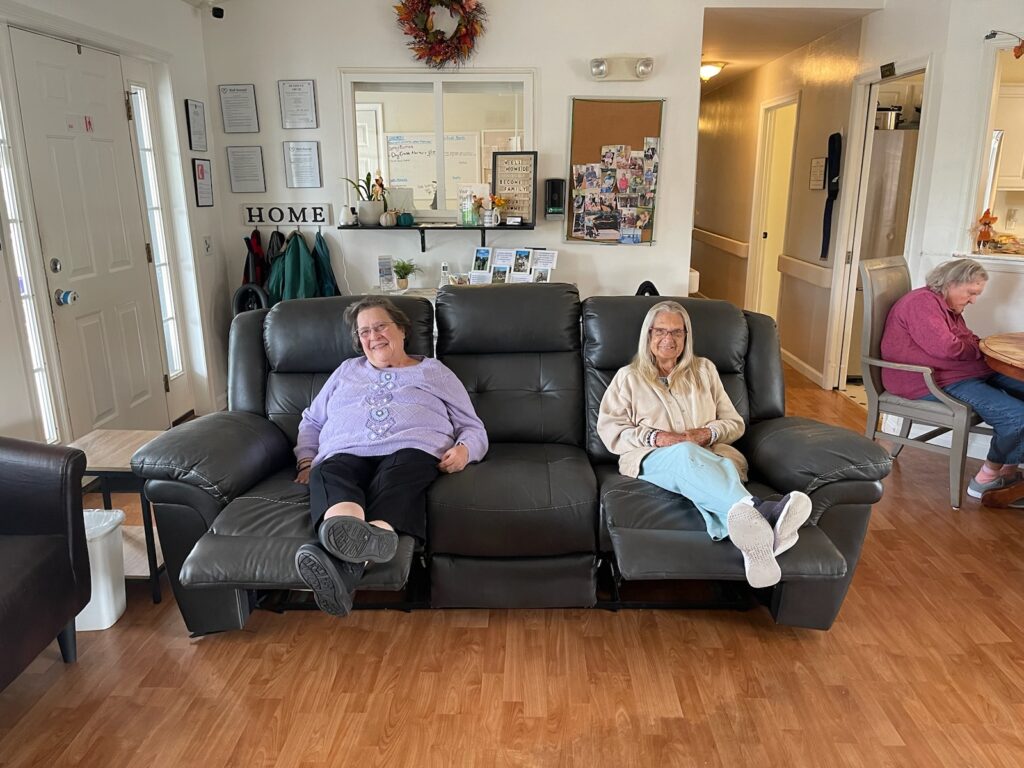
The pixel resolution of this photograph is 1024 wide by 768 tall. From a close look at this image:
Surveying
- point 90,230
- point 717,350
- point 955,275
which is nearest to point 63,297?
point 90,230

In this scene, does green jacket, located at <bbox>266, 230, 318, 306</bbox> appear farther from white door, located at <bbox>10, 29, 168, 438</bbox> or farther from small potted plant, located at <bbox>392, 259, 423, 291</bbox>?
white door, located at <bbox>10, 29, 168, 438</bbox>

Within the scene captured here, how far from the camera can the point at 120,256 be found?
3.85 metres

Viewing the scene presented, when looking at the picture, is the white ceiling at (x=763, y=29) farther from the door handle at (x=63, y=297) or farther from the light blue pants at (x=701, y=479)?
the door handle at (x=63, y=297)

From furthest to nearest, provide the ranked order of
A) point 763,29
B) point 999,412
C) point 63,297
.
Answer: point 763,29, point 63,297, point 999,412

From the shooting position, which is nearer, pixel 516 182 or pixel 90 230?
pixel 90 230

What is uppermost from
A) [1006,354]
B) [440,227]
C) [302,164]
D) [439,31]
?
[439,31]

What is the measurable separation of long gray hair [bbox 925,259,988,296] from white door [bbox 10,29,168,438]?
3960mm

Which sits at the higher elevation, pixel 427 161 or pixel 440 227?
pixel 427 161

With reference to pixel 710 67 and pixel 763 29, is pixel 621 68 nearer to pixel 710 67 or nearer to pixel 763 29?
pixel 763 29

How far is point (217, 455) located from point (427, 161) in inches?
118

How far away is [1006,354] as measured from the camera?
304 cm

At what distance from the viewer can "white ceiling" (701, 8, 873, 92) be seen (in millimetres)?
4633

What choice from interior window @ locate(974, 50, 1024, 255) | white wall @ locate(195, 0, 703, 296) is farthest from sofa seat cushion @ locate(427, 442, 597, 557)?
interior window @ locate(974, 50, 1024, 255)

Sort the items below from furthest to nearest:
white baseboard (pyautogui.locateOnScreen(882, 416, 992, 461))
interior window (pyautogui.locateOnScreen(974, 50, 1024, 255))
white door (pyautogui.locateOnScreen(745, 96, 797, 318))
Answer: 1. white door (pyautogui.locateOnScreen(745, 96, 797, 318))
2. interior window (pyautogui.locateOnScreen(974, 50, 1024, 255))
3. white baseboard (pyautogui.locateOnScreen(882, 416, 992, 461))
